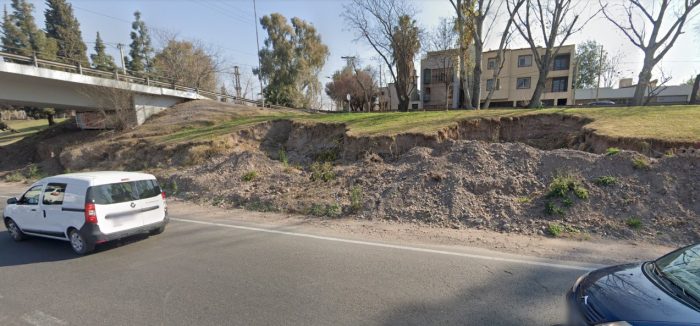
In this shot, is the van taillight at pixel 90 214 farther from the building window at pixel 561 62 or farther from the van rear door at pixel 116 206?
the building window at pixel 561 62

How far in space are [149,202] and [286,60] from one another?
4620 centimetres

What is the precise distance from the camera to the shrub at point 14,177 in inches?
673

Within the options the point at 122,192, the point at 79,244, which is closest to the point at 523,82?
Result: the point at 122,192

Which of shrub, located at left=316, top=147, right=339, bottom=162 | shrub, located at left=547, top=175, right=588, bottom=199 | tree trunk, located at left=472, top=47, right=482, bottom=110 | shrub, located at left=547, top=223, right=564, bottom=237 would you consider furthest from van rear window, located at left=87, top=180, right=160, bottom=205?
tree trunk, located at left=472, top=47, right=482, bottom=110

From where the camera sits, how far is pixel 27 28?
164 feet

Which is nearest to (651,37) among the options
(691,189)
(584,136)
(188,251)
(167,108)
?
(584,136)

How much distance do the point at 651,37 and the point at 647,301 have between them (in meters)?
25.5

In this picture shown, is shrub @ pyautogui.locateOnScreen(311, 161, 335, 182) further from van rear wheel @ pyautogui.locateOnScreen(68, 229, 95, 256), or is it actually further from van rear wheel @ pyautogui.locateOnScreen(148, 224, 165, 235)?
van rear wheel @ pyautogui.locateOnScreen(68, 229, 95, 256)

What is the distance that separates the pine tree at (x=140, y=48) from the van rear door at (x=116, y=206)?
59.6 metres

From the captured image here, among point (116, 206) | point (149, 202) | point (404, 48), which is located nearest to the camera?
point (116, 206)

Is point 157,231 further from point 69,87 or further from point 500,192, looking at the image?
point 69,87

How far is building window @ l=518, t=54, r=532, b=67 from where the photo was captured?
45.4 m

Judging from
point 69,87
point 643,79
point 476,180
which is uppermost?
point 69,87

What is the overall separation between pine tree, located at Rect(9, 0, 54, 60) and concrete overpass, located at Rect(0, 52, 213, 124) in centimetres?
3507
